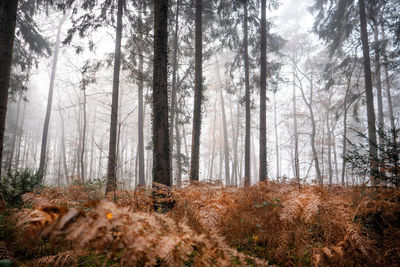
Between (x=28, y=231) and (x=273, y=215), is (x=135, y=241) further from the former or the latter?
(x=273, y=215)

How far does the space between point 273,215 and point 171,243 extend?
7.66 feet

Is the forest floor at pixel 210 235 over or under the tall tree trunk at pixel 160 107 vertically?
→ under

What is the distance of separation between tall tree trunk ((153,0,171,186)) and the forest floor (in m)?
1.08

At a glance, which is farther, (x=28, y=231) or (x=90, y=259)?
(x=90, y=259)

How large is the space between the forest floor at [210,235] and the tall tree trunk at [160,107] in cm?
108

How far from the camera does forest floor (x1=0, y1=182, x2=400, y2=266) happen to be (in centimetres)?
112

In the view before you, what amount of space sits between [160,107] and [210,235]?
3.41 metres

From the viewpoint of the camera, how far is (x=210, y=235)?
1395 millimetres

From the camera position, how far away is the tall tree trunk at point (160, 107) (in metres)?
4.23

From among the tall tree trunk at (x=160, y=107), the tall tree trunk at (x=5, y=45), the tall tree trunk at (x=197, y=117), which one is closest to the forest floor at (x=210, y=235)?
the tall tree trunk at (x=160, y=107)

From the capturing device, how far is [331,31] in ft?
37.7

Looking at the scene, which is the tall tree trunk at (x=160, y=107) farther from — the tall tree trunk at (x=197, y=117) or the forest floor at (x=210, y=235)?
the tall tree trunk at (x=197, y=117)

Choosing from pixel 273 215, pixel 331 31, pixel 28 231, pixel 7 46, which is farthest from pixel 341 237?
pixel 331 31

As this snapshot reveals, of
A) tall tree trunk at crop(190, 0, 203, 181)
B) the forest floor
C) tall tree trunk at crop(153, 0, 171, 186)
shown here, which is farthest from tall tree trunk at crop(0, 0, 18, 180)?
tall tree trunk at crop(190, 0, 203, 181)
